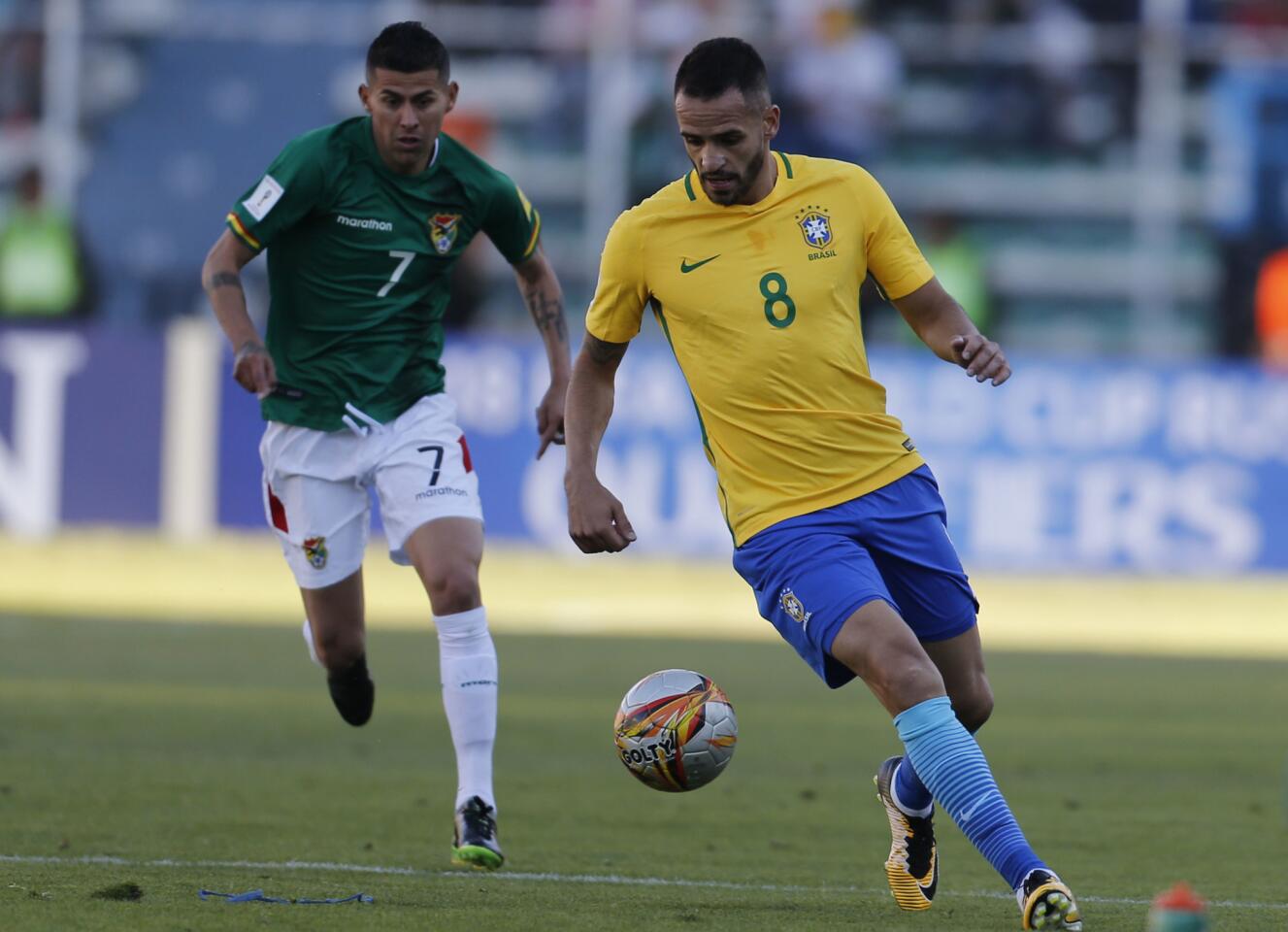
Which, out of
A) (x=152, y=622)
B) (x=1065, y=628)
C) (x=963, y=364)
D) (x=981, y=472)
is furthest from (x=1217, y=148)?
(x=963, y=364)

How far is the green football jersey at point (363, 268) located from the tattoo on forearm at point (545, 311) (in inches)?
15.7

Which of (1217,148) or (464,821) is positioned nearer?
(464,821)

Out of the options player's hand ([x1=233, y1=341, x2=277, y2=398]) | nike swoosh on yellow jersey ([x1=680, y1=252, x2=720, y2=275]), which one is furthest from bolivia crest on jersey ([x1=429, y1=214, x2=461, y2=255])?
nike swoosh on yellow jersey ([x1=680, y1=252, x2=720, y2=275])

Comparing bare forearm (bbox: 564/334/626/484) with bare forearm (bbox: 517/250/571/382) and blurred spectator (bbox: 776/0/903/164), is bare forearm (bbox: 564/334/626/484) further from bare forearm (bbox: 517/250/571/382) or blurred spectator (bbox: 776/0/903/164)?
blurred spectator (bbox: 776/0/903/164)

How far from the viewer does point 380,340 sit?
7820mm

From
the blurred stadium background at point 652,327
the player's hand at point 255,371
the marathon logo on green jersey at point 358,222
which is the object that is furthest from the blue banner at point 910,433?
the player's hand at point 255,371

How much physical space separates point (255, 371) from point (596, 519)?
151cm

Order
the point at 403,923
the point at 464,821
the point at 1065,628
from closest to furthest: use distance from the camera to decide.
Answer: the point at 403,923
the point at 464,821
the point at 1065,628

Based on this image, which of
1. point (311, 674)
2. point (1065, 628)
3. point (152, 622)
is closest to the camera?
point (311, 674)

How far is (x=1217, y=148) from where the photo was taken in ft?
73.9

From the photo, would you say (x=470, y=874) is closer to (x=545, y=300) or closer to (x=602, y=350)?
(x=602, y=350)

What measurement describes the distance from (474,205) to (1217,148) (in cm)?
1619

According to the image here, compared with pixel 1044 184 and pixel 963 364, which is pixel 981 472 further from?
pixel 963 364

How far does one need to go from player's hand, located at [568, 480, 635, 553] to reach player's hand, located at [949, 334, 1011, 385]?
102 cm
